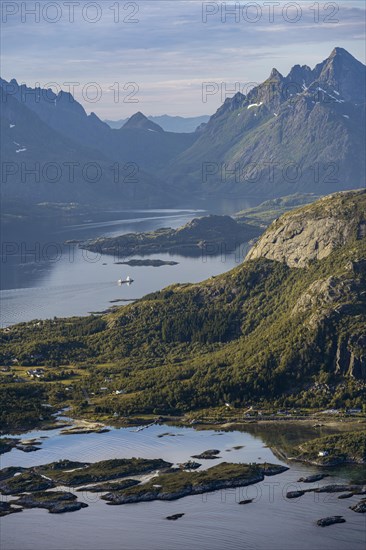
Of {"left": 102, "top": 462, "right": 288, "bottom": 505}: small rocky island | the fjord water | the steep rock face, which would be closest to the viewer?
the fjord water

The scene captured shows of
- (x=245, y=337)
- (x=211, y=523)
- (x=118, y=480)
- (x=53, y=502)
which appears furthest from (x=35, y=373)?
(x=211, y=523)

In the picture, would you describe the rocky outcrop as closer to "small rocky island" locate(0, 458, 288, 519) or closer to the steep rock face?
"small rocky island" locate(0, 458, 288, 519)

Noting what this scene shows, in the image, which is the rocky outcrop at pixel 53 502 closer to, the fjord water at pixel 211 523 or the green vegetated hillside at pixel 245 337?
the fjord water at pixel 211 523

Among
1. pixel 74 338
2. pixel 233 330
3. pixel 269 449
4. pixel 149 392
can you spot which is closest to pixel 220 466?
pixel 269 449

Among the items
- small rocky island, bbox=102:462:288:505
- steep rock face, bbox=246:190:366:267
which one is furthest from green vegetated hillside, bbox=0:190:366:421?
small rocky island, bbox=102:462:288:505

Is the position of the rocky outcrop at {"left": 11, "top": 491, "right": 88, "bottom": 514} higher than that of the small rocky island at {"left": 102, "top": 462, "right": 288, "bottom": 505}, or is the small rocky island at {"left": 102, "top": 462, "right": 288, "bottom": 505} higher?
the small rocky island at {"left": 102, "top": 462, "right": 288, "bottom": 505}

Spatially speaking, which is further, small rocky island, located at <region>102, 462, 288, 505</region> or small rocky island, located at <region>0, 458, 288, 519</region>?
small rocky island, located at <region>102, 462, 288, 505</region>

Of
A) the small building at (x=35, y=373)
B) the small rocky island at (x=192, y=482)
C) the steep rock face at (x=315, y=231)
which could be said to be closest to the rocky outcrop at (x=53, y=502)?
the small rocky island at (x=192, y=482)
